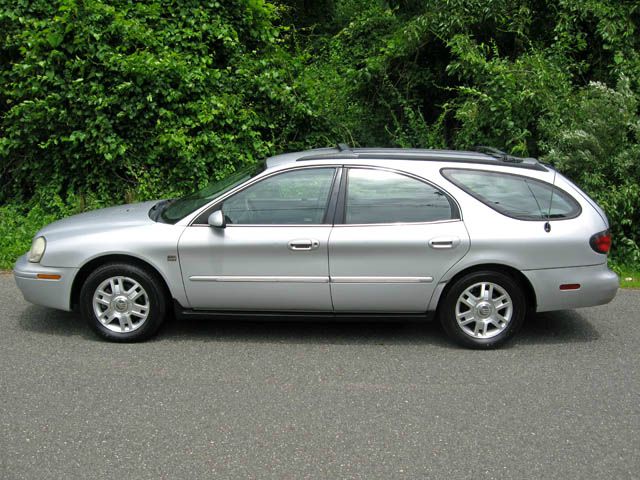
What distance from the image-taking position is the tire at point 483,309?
591cm

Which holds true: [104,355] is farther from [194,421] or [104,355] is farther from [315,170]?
[315,170]

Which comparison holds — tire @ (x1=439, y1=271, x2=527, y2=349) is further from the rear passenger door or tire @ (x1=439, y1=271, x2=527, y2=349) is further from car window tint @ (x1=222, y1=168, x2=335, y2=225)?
car window tint @ (x1=222, y1=168, x2=335, y2=225)

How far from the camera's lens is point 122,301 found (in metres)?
5.98

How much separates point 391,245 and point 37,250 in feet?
9.29

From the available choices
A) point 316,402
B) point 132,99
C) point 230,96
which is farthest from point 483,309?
point 132,99

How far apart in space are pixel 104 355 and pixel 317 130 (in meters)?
6.10

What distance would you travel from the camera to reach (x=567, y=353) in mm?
5945

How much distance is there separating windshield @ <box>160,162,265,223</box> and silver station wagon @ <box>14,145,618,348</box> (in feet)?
0.19

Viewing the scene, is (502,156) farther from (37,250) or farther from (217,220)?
(37,250)

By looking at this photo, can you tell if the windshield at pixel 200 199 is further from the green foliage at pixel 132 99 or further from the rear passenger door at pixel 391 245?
the green foliage at pixel 132 99

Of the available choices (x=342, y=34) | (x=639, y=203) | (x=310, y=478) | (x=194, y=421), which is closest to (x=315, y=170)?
(x=194, y=421)

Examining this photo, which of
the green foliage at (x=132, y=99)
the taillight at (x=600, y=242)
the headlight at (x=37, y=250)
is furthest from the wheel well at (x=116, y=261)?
the green foliage at (x=132, y=99)

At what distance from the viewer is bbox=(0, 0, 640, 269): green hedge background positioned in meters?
9.50

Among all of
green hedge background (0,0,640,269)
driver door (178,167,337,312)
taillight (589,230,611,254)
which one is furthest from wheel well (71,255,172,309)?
taillight (589,230,611,254)
